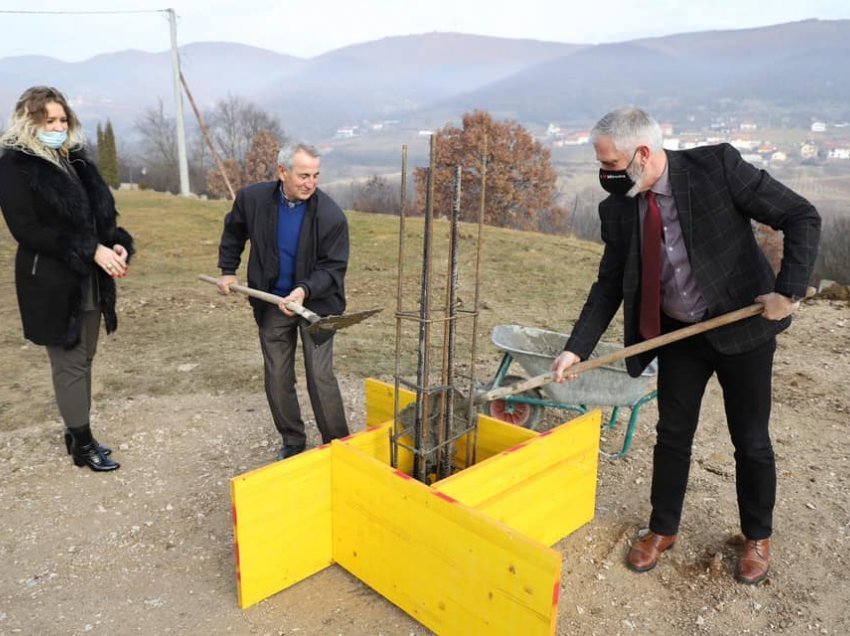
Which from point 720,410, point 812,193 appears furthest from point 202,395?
point 812,193

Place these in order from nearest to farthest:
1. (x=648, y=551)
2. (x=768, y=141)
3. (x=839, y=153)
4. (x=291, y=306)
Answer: (x=648, y=551) → (x=291, y=306) → (x=839, y=153) → (x=768, y=141)

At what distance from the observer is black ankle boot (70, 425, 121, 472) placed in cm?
383

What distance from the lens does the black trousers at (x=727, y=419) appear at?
262cm

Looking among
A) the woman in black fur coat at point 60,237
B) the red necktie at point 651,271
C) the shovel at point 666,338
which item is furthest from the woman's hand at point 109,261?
the red necktie at point 651,271

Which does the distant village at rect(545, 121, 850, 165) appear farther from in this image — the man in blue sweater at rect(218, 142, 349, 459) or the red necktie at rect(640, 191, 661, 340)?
the red necktie at rect(640, 191, 661, 340)

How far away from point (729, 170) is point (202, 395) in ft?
13.1

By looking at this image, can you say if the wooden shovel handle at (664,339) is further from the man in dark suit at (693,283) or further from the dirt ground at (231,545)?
the dirt ground at (231,545)

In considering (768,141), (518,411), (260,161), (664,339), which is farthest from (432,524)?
(768,141)

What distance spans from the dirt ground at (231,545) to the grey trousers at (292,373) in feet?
1.93

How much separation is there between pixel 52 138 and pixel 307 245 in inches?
52.9

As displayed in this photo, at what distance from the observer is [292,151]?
10.5 feet

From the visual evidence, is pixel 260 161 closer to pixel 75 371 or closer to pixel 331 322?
pixel 75 371

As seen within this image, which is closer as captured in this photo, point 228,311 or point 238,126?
point 228,311

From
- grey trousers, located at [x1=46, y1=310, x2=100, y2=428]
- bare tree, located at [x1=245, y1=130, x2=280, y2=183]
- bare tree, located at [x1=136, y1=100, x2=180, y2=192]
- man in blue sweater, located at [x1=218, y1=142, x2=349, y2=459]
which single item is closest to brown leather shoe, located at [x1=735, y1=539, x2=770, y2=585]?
man in blue sweater, located at [x1=218, y1=142, x2=349, y2=459]
